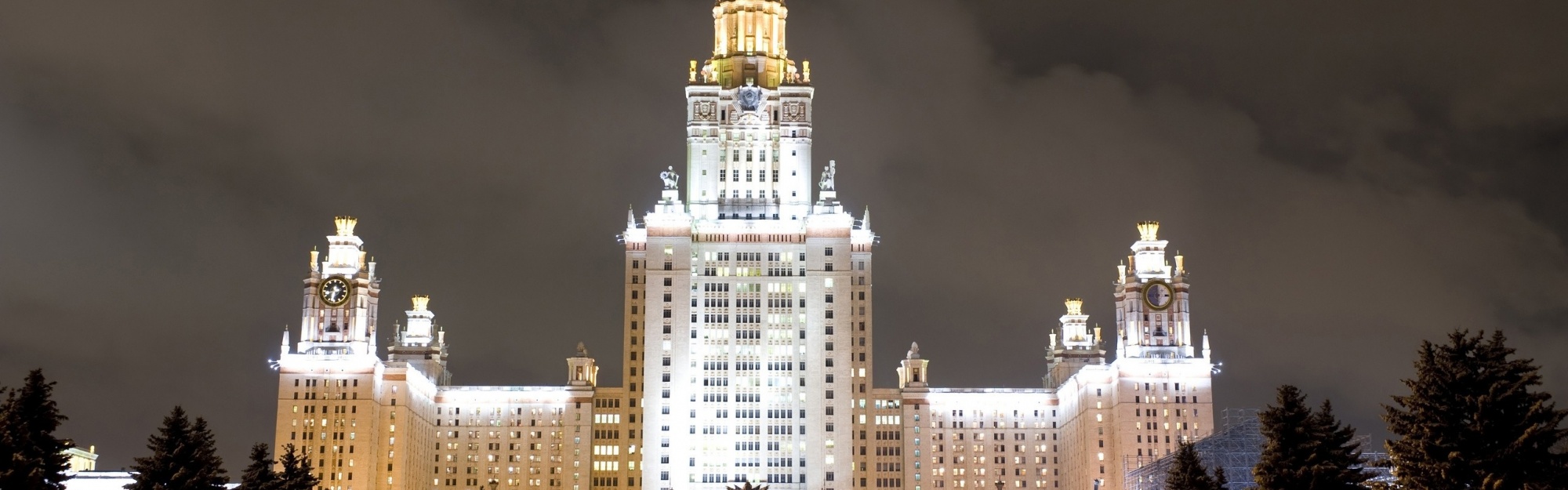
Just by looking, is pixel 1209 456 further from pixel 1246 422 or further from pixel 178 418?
pixel 178 418

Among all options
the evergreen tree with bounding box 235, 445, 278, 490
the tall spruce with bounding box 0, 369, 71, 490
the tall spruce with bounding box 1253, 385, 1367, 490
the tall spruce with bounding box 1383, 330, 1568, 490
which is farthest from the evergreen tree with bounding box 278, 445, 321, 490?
the tall spruce with bounding box 1383, 330, 1568, 490

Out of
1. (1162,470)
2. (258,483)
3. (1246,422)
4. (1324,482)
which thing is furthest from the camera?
(1162,470)

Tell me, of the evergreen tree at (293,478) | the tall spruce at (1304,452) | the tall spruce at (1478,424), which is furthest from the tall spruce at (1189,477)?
the evergreen tree at (293,478)

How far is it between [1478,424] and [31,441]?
63488 millimetres

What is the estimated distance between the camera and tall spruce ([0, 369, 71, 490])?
81375 mm

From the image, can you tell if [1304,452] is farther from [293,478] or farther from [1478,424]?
[293,478]

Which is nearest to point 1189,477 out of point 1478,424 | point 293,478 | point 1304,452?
point 1304,452

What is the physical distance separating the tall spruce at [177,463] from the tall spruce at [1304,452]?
55457 millimetres

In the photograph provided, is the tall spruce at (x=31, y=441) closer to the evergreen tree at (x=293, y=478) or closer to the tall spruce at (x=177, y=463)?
the tall spruce at (x=177, y=463)

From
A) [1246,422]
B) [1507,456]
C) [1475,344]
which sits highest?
[1246,422]

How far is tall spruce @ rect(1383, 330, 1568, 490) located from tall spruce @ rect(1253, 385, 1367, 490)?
34.6 feet

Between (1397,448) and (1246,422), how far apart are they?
96180 millimetres

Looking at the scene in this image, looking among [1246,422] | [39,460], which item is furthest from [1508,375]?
[1246,422]

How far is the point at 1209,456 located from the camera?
167750 mm
